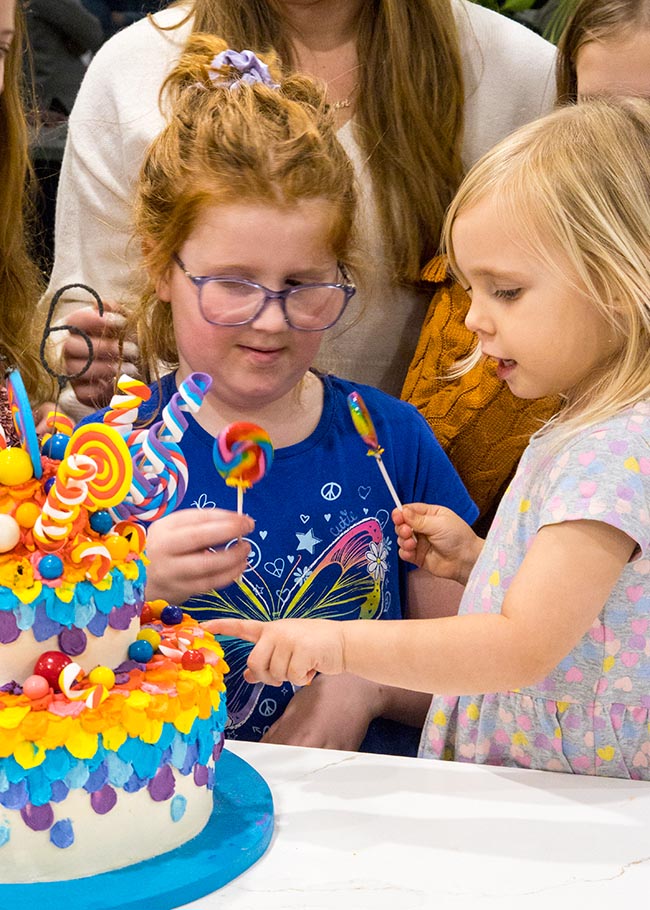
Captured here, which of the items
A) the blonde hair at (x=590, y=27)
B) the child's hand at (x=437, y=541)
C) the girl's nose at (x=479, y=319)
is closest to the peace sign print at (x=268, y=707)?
the child's hand at (x=437, y=541)

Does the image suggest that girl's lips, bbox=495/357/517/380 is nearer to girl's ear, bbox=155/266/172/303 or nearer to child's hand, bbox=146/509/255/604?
child's hand, bbox=146/509/255/604

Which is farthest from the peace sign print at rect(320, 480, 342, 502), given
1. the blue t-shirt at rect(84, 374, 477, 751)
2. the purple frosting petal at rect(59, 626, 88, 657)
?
the purple frosting petal at rect(59, 626, 88, 657)

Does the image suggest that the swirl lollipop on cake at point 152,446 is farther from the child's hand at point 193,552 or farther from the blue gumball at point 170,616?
the child's hand at point 193,552

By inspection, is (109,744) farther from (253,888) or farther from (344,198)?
(344,198)

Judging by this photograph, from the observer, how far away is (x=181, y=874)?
3.26ft

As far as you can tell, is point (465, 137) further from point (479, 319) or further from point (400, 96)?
point (479, 319)

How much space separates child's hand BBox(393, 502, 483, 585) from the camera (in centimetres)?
158

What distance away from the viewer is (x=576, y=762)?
52.3 inches

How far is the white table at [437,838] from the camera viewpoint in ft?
3.20

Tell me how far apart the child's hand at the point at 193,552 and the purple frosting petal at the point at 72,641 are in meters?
0.34

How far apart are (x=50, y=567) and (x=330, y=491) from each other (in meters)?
0.77

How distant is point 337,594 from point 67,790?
72 cm

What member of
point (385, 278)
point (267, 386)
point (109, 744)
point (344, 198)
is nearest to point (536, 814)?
point (109, 744)

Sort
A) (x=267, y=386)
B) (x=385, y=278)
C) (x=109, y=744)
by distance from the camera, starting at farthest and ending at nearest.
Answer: (x=385, y=278), (x=267, y=386), (x=109, y=744)
